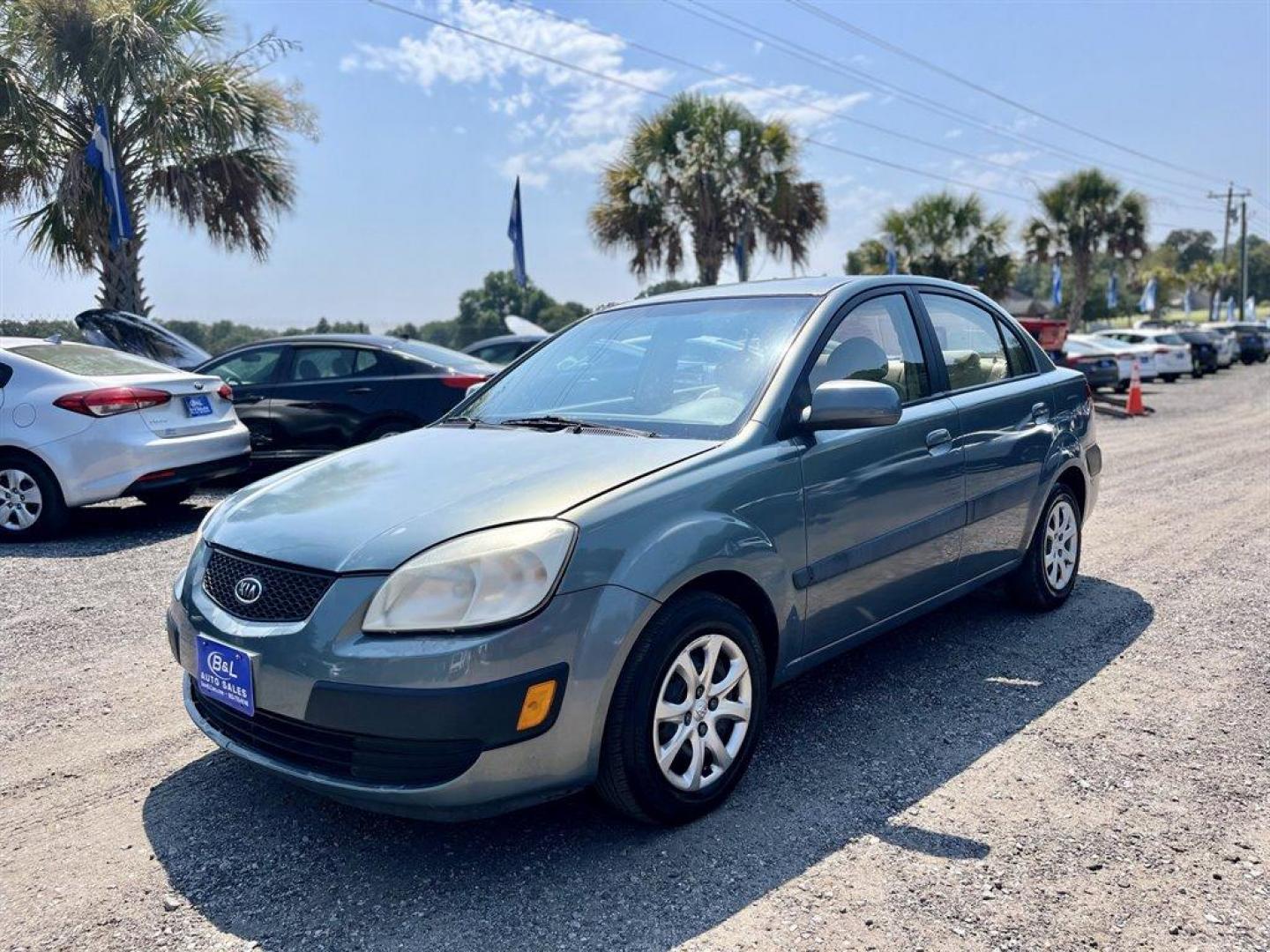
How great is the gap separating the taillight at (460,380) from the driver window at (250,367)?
5.31ft

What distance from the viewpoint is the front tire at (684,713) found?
2643 mm

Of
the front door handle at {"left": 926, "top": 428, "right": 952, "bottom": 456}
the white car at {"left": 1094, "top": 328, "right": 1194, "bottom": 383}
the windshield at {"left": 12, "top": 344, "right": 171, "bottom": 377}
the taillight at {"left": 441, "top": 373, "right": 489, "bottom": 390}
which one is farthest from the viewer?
the white car at {"left": 1094, "top": 328, "right": 1194, "bottom": 383}

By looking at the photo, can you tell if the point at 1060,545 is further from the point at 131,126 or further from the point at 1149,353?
the point at 1149,353

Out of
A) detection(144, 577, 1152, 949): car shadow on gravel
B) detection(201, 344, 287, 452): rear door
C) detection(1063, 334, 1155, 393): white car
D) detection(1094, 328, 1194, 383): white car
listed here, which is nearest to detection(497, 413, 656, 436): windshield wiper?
detection(144, 577, 1152, 949): car shadow on gravel

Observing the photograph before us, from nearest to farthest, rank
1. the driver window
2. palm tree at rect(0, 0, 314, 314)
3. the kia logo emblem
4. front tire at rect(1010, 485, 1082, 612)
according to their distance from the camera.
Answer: the kia logo emblem < front tire at rect(1010, 485, 1082, 612) < the driver window < palm tree at rect(0, 0, 314, 314)

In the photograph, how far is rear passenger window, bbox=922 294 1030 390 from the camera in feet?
13.8

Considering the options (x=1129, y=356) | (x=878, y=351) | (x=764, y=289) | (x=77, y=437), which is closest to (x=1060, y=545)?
(x=878, y=351)

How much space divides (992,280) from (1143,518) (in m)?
22.4

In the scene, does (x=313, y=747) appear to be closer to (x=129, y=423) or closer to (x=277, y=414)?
(x=129, y=423)

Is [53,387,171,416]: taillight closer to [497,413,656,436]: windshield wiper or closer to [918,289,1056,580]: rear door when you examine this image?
[497,413,656,436]: windshield wiper

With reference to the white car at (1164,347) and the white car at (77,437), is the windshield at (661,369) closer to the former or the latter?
the white car at (77,437)

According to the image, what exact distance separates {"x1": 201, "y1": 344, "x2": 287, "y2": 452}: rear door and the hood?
559 centimetres

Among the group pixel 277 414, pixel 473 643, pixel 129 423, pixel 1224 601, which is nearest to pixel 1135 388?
pixel 1224 601

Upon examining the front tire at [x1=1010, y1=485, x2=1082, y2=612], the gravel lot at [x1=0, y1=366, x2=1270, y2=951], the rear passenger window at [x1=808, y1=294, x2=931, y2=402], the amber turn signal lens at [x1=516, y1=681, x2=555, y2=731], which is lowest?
the gravel lot at [x1=0, y1=366, x2=1270, y2=951]
